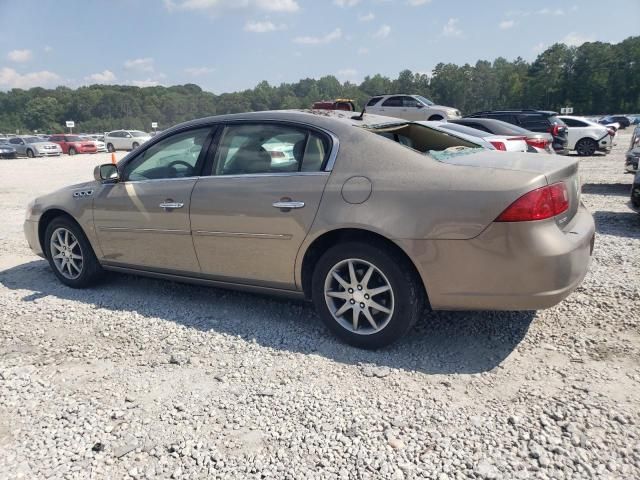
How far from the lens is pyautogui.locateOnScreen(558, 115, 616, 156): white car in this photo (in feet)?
59.4

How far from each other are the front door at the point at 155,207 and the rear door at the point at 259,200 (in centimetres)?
16

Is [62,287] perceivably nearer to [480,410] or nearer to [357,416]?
[357,416]

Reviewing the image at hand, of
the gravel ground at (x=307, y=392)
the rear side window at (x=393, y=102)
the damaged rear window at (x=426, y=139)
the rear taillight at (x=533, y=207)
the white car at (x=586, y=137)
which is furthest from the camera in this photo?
the rear side window at (x=393, y=102)

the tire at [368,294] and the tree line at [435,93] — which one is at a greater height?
the tree line at [435,93]

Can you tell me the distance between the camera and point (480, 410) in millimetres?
2572

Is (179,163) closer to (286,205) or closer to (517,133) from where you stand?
(286,205)

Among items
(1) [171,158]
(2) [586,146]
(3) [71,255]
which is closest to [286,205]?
(1) [171,158]

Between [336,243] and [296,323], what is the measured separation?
852mm

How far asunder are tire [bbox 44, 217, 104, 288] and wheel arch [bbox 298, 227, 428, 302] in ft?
7.81

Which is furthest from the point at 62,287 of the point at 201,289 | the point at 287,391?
the point at 287,391

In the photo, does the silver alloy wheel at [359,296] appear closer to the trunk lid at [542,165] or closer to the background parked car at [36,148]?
the trunk lid at [542,165]

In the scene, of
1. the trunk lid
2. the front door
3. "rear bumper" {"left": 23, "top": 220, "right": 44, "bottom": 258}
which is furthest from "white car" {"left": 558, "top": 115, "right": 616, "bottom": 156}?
"rear bumper" {"left": 23, "top": 220, "right": 44, "bottom": 258}

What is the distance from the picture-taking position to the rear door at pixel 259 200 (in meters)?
3.33

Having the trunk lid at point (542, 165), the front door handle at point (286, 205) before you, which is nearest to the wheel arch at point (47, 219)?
the front door handle at point (286, 205)
